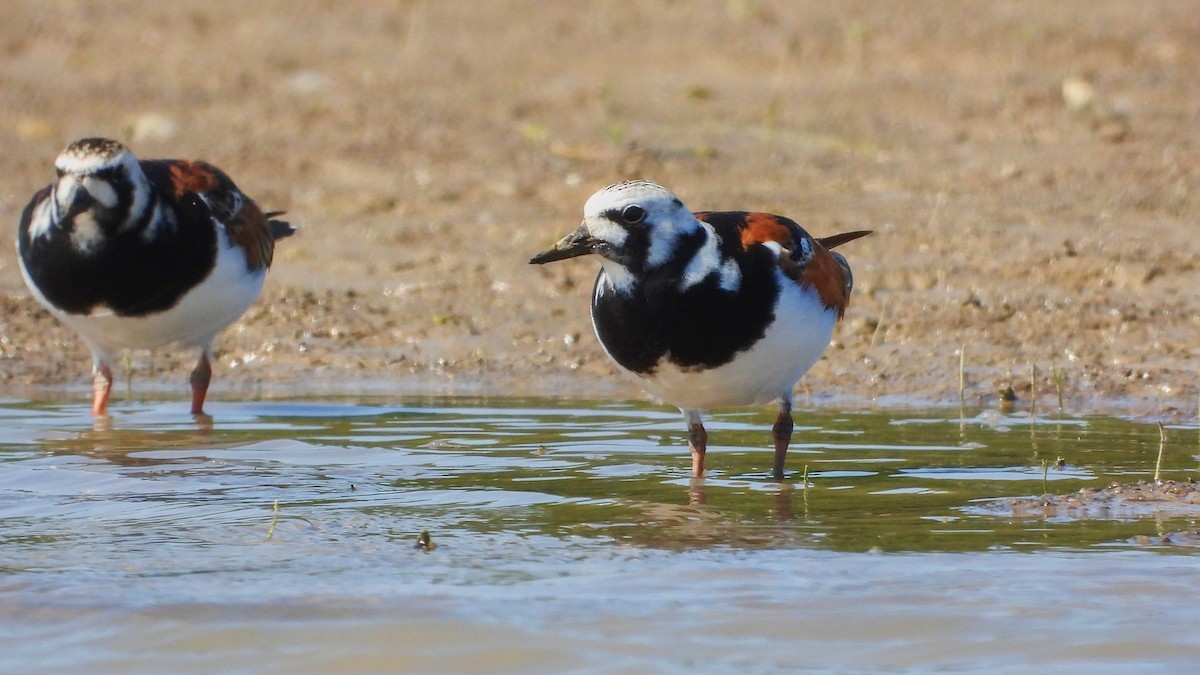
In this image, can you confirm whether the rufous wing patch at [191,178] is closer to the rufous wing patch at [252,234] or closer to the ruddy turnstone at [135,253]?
the ruddy turnstone at [135,253]

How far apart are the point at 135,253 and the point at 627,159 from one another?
5.13 m

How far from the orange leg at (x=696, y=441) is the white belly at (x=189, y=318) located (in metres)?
2.57

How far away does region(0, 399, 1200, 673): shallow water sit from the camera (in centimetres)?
486

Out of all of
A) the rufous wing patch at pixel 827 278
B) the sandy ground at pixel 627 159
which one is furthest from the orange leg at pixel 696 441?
the sandy ground at pixel 627 159

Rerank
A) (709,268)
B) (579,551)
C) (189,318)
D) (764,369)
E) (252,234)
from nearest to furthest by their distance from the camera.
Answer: (579,551) < (709,268) < (764,369) < (189,318) < (252,234)

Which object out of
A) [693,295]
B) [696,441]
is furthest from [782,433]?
[693,295]

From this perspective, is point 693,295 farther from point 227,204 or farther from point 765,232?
point 227,204

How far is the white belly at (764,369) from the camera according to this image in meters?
6.58

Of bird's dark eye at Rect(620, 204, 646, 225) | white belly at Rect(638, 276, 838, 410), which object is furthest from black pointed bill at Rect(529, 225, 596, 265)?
white belly at Rect(638, 276, 838, 410)

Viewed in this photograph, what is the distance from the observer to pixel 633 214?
6.28 metres

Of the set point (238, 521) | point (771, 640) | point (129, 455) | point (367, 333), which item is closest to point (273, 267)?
point (367, 333)

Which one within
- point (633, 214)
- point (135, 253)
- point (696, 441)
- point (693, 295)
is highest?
point (633, 214)

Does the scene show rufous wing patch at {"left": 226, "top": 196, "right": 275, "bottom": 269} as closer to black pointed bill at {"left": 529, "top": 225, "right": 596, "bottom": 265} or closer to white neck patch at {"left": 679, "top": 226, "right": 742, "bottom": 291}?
black pointed bill at {"left": 529, "top": 225, "right": 596, "bottom": 265}

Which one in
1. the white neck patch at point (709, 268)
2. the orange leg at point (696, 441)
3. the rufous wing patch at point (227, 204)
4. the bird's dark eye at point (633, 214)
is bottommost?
the orange leg at point (696, 441)
